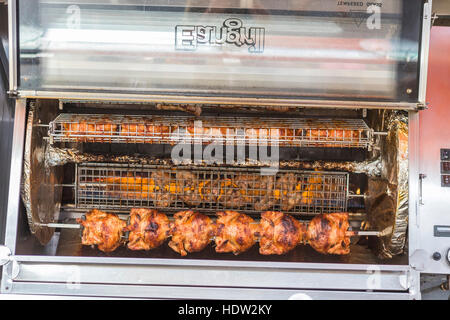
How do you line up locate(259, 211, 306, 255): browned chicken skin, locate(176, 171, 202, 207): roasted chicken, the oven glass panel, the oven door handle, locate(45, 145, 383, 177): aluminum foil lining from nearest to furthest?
the oven glass panel → the oven door handle → locate(259, 211, 306, 255): browned chicken skin → locate(45, 145, 383, 177): aluminum foil lining → locate(176, 171, 202, 207): roasted chicken

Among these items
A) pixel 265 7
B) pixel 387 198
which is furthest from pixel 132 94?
pixel 387 198

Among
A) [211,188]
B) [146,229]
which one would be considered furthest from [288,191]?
[146,229]

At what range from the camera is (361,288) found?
2107 millimetres

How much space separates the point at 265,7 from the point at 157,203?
4.37 ft

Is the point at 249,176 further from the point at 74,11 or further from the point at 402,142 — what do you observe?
the point at 74,11

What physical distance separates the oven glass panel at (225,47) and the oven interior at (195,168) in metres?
0.38

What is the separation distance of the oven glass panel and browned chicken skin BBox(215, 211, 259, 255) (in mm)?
738

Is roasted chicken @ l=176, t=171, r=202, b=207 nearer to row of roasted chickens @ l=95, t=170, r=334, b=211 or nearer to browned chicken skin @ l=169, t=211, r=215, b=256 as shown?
row of roasted chickens @ l=95, t=170, r=334, b=211

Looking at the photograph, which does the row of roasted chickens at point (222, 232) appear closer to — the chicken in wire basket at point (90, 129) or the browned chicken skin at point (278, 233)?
the browned chicken skin at point (278, 233)

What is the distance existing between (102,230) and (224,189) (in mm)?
770

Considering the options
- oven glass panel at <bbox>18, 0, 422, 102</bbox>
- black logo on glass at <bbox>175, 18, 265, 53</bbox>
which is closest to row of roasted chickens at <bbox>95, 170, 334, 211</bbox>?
oven glass panel at <bbox>18, 0, 422, 102</bbox>

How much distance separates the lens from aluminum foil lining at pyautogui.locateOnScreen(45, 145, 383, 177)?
239 cm

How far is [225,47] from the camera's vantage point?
200 centimetres

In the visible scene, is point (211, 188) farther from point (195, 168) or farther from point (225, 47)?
point (225, 47)
